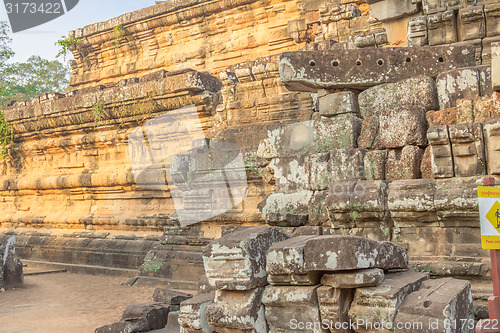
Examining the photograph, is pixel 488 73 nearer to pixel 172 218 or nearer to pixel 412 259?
pixel 412 259

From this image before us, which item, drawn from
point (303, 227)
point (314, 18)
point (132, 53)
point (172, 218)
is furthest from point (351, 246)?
point (132, 53)

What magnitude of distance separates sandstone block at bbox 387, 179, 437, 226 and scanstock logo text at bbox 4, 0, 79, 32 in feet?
19.4

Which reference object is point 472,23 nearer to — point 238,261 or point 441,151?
point 441,151

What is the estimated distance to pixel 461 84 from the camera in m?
4.32

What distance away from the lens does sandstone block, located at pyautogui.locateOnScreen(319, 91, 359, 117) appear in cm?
477

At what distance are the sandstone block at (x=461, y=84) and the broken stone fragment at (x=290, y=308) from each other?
2110 millimetres

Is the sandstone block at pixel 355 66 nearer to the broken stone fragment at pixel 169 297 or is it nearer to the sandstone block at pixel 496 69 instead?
the sandstone block at pixel 496 69

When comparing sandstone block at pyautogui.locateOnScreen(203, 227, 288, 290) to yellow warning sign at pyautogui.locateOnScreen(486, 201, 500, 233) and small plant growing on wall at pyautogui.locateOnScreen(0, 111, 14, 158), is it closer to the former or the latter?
yellow warning sign at pyautogui.locateOnScreen(486, 201, 500, 233)

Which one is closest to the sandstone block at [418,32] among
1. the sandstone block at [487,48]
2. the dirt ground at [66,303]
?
the sandstone block at [487,48]

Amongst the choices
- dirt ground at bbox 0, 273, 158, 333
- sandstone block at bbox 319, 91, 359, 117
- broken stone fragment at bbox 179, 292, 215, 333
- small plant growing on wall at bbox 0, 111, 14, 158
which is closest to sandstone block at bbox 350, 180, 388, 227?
sandstone block at bbox 319, 91, 359, 117

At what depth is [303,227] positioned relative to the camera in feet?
14.9

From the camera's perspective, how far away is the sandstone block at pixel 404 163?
14.0 feet

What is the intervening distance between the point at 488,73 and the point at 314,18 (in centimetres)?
545

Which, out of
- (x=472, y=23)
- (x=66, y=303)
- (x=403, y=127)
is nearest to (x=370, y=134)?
(x=403, y=127)
